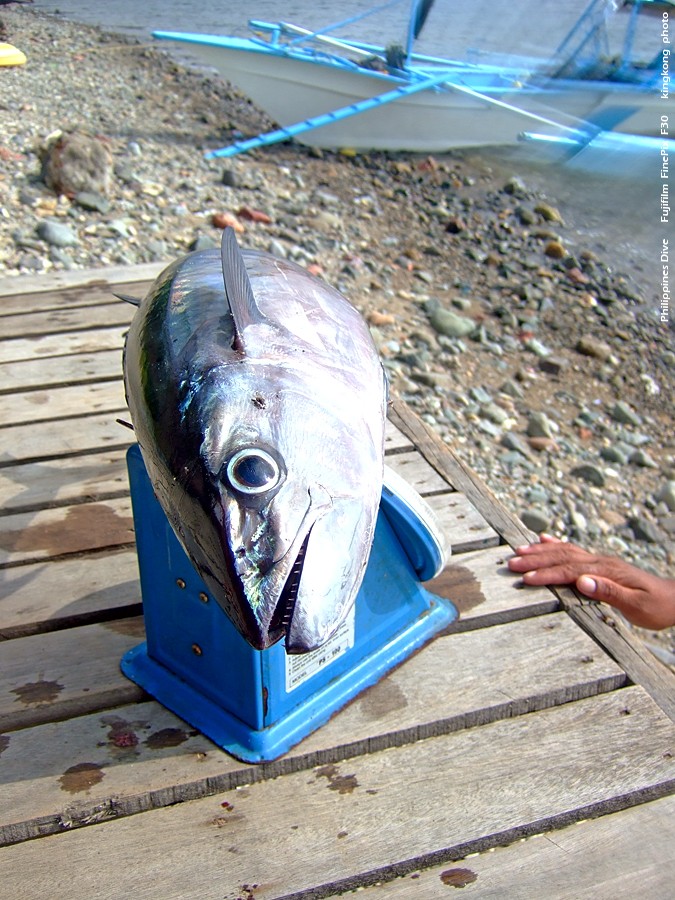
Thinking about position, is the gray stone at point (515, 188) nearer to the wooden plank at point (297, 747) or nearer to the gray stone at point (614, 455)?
the gray stone at point (614, 455)

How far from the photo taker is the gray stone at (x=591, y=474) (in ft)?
17.5

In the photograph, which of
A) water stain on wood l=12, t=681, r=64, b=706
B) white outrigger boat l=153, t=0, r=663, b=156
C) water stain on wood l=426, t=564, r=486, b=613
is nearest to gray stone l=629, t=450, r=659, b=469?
water stain on wood l=426, t=564, r=486, b=613

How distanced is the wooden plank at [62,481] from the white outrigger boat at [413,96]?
947cm

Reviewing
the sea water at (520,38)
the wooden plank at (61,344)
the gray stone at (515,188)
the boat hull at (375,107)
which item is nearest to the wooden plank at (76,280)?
the wooden plank at (61,344)

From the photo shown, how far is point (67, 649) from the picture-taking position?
207 cm

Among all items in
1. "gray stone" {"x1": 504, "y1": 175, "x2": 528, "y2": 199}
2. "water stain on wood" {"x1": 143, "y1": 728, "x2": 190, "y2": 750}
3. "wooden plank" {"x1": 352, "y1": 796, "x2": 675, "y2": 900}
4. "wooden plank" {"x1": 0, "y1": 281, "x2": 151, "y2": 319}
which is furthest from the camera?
"gray stone" {"x1": 504, "y1": 175, "x2": 528, "y2": 199}

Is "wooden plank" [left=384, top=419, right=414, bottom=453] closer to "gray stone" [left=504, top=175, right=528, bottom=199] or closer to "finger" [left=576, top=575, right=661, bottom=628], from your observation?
"finger" [left=576, top=575, right=661, bottom=628]

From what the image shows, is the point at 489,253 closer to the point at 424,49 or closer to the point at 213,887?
the point at 213,887

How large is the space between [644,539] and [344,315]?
379 cm

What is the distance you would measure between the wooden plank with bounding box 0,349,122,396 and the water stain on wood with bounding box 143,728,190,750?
181cm

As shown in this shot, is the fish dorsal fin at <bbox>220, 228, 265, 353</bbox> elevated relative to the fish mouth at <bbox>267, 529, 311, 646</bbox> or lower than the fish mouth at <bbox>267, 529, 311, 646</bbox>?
elevated

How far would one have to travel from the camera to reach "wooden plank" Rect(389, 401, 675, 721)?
2.02 meters

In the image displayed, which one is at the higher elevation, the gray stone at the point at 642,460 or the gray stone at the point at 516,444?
the gray stone at the point at 516,444

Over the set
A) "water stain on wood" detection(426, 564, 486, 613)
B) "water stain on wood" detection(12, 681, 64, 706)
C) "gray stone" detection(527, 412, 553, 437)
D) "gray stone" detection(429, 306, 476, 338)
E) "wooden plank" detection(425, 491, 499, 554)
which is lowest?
"gray stone" detection(527, 412, 553, 437)
